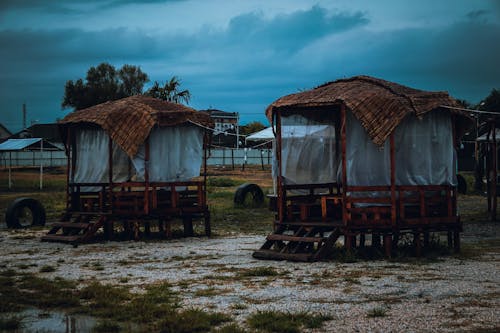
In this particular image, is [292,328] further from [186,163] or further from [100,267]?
[186,163]

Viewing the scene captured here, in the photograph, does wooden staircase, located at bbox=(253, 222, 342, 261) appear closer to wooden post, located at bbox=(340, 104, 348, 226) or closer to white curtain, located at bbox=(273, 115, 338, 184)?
wooden post, located at bbox=(340, 104, 348, 226)

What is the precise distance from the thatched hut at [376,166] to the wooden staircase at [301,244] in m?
0.02

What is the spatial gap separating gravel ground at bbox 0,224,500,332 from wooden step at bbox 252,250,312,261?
0.71 ft

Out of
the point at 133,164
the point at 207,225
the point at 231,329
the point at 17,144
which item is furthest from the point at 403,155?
the point at 17,144

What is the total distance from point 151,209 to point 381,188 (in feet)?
21.8

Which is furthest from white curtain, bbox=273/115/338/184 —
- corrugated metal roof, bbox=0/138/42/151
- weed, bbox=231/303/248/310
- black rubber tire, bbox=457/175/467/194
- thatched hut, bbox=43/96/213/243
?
corrugated metal roof, bbox=0/138/42/151

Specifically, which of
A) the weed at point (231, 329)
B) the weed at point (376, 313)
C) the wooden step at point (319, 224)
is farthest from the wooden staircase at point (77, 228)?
the weed at point (376, 313)

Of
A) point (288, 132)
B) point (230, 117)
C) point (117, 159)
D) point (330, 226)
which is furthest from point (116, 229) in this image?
point (230, 117)

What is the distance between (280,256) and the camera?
1405cm

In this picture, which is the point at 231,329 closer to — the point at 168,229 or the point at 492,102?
the point at 168,229

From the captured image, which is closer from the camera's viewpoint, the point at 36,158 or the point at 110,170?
the point at 110,170

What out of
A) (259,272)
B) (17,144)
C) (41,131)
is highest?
(41,131)

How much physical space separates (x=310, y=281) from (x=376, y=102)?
4.31 metres

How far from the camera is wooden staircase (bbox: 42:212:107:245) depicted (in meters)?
17.8
